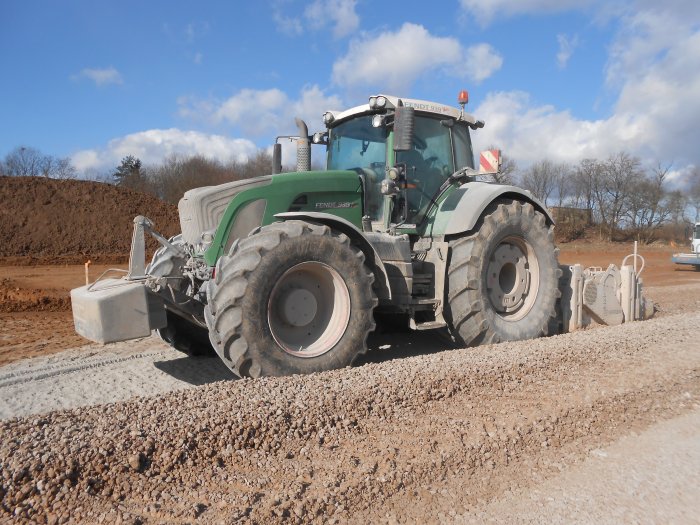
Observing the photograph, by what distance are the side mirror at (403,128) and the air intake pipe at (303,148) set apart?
65.0 inches

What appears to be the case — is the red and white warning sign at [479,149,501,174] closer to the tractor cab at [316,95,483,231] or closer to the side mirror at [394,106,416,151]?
the tractor cab at [316,95,483,231]

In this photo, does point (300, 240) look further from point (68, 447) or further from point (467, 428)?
point (68, 447)

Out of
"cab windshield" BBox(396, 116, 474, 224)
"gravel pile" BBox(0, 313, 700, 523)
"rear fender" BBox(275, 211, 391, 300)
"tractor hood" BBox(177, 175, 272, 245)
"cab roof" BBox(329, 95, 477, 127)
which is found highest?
"cab roof" BBox(329, 95, 477, 127)

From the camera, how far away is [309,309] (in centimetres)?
502

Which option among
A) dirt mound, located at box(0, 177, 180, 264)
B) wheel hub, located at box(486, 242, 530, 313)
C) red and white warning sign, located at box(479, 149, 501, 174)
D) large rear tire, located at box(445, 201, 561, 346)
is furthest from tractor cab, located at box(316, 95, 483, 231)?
dirt mound, located at box(0, 177, 180, 264)

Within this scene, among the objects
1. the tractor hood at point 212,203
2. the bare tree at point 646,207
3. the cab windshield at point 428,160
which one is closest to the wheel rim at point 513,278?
→ the cab windshield at point 428,160

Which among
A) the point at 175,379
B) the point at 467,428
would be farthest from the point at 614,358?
the point at 175,379

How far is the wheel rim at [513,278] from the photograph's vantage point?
6.41 metres

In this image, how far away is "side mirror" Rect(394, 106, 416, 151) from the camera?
5.39m

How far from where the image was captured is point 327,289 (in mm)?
5141

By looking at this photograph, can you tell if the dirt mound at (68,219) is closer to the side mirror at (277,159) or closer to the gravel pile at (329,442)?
the side mirror at (277,159)

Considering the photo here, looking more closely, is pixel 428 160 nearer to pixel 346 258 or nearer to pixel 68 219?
pixel 346 258

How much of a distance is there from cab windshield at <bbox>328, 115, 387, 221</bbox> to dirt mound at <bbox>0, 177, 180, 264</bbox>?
15.0 m

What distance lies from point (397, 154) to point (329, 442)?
347 cm
